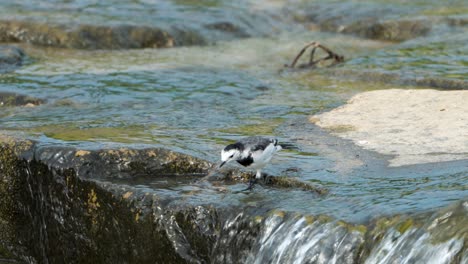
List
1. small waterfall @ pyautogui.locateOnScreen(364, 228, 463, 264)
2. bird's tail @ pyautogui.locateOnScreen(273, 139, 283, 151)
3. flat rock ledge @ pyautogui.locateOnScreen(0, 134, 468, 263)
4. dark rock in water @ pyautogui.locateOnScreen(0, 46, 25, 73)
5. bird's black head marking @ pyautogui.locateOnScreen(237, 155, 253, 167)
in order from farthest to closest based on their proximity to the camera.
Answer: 1. dark rock in water @ pyautogui.locateOnScreen(0, 46, 25, 73)
2. bird's tail @ pyautogui.locateOnScreen(273, 139, 283, 151)
3. bird's black head marking @ pyautogui.locateOnScreen(237, 155, 253, 167)
4. flat rock ledge @ pyautogui.locateOnScreen(0, 134, 468, 263)
5. small waterfall @ pyautogui.locateOnScreen(364, 228, 463, 264)

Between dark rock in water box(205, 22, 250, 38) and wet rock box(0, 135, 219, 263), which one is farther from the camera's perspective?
dark rock in water box(205, 22, 250, 38)

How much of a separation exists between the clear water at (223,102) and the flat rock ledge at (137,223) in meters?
0.16

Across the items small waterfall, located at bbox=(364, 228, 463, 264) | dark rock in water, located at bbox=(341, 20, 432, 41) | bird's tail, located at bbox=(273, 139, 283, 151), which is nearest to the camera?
small waterfall, located at bbox=(364, 228, 463, 264)

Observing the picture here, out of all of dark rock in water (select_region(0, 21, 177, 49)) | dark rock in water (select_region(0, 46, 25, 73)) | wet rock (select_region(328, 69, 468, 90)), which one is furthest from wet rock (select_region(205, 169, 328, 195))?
dark rock in water (select_region(0, 21, 177, 49))

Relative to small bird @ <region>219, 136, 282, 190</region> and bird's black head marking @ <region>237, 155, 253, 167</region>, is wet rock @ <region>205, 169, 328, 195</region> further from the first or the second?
bird's black head marking @ <region>237, 155, 253, 167</region>

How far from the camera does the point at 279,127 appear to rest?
8.70 metres

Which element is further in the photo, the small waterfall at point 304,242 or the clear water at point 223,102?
the clear water at point 223,102

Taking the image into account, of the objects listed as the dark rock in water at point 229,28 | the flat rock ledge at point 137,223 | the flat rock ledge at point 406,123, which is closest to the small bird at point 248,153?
the flat rock ledge at point 137,223

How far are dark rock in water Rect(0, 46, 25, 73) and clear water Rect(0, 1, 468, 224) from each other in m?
0.22

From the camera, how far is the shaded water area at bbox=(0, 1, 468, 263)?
5770 millimetres

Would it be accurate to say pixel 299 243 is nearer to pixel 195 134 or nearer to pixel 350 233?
pixel 350 233

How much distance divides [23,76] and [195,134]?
12.5 ft

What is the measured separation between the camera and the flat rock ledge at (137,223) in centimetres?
546

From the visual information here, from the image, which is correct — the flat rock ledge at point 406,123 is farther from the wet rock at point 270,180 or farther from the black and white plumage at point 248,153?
the black and white plumage at point 248,153
